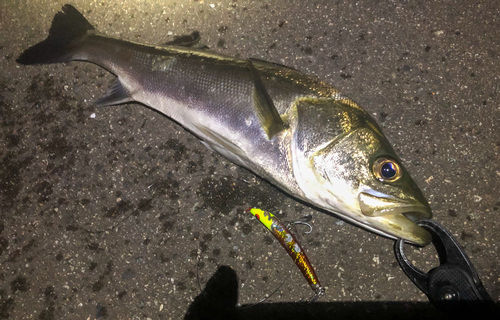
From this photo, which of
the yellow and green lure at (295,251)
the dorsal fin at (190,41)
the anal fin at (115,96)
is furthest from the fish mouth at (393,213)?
the anal fin at (115,96)

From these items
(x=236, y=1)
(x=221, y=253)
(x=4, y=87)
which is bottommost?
(x=221, y=253)

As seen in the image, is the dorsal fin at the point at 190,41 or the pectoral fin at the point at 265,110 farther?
the dorsal fin at the point at 190,41

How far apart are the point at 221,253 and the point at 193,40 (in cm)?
222

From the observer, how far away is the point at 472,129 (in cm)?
254

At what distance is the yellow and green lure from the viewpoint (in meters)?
2.39

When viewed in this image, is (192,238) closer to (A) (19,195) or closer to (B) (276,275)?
(B) (276,275)

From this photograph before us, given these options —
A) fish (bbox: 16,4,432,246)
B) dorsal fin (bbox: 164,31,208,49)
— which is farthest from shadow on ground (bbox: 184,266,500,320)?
dorsal fin (bbox: 164,31,208,49)

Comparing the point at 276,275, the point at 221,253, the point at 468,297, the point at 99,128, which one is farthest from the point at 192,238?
the point at 468,297

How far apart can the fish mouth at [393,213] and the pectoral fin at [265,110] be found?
765 millimetres

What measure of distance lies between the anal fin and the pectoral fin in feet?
4.40

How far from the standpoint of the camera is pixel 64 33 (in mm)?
2822

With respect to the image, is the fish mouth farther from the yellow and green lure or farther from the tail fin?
the tail fin

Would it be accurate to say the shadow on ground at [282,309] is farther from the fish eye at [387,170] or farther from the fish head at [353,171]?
the fish eye at [387,170]

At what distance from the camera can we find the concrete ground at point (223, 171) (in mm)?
2482
